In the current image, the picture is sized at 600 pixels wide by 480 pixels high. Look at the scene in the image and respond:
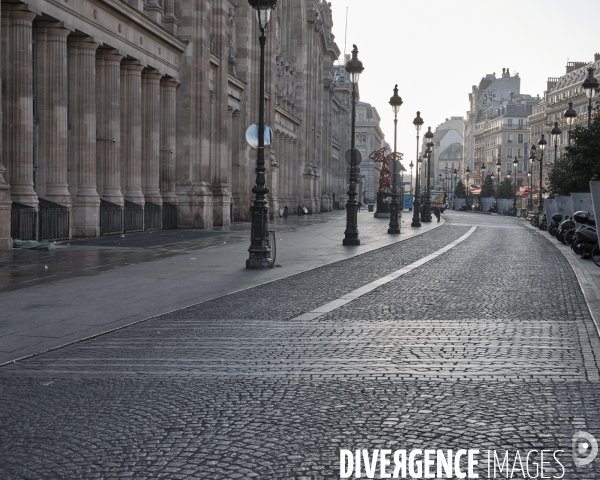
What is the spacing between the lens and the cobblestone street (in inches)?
191

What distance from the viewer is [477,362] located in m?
7.61

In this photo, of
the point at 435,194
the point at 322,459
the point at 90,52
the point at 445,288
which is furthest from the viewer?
the point at 435,194

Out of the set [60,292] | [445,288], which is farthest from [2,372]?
[445,288]

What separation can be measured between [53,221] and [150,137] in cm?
1031

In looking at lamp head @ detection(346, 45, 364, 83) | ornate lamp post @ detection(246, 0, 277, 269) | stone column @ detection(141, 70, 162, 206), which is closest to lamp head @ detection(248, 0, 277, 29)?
ornate lamp post @ detection(246, 0, 277, 269)

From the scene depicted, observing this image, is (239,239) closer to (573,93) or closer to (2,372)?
(2,372)

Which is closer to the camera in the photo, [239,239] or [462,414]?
[462,414]

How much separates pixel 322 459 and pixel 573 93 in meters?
119

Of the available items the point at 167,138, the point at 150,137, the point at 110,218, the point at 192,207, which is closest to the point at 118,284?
the point at 110,218

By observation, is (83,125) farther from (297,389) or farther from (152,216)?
(297,389)

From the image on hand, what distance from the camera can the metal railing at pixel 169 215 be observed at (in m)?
34.8

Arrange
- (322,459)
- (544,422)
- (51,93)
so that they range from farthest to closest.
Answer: (51,93), (544,422), (322,459)

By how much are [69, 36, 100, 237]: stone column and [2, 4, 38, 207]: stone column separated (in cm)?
396

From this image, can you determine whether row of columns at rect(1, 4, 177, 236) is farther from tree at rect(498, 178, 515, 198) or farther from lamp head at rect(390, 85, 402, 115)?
tree at rect(498, 178, 515, 198)
